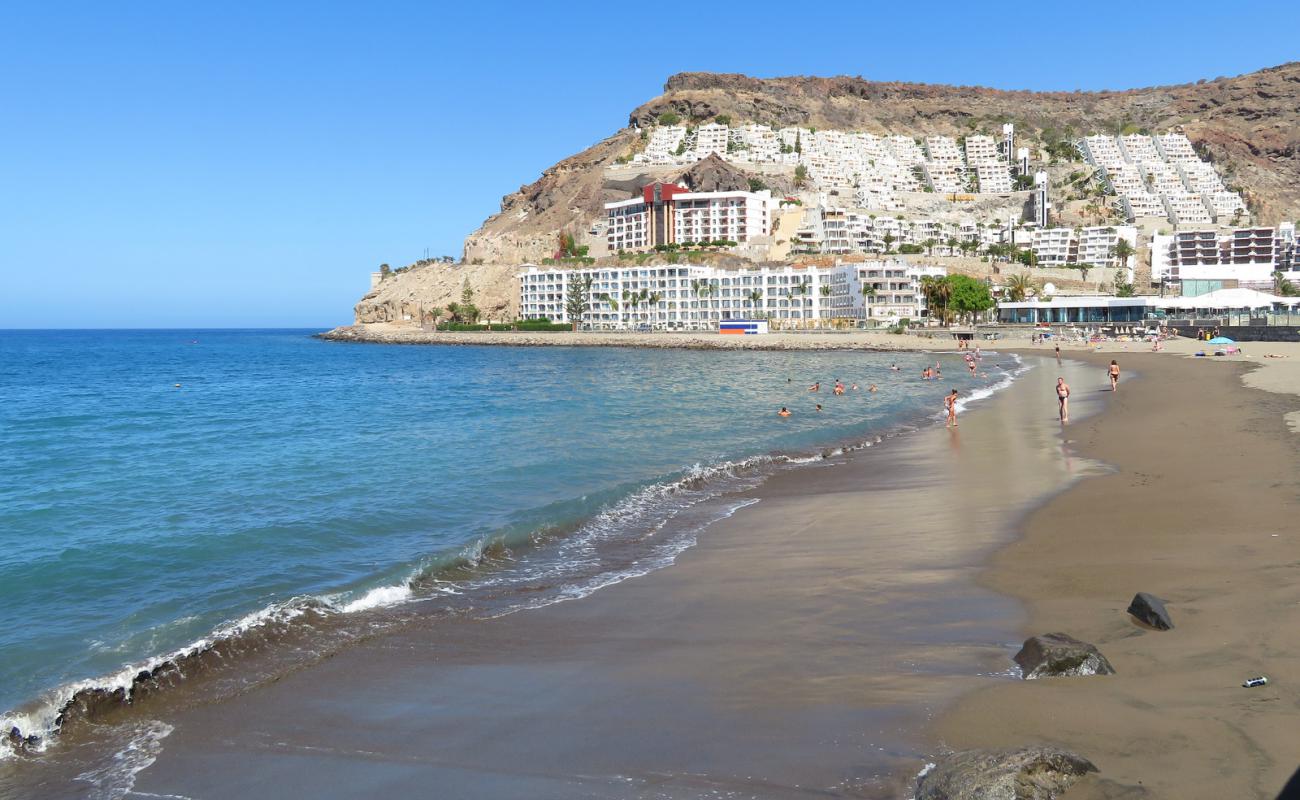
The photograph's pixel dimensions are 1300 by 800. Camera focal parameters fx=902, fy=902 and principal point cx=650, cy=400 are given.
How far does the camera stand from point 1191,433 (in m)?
20.3

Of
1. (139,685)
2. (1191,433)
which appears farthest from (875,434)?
(139,685)

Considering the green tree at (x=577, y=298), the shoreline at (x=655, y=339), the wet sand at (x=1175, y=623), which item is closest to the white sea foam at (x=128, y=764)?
the wet sand at (x=1175, y=623)

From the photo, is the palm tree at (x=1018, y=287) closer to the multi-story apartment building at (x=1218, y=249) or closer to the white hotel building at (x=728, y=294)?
the white hotel building at (x=728, y=294)

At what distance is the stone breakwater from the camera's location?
3317 inches

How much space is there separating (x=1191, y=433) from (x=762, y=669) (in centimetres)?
1709

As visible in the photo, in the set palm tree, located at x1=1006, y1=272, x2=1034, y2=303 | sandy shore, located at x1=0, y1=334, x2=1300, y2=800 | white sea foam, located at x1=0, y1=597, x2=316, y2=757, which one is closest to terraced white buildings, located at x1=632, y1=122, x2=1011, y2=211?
palm tree, located at x1=1006, y1=272, x2=1034, y2=303

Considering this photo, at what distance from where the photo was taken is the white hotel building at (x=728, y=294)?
104312mm

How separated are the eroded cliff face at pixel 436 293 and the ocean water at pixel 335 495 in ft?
328

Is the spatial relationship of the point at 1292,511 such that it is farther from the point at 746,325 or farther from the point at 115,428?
the point at 746,325

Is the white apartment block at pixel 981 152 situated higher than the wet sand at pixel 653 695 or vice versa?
the white apartment block at pixel 981 152

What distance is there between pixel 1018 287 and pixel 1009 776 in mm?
117295

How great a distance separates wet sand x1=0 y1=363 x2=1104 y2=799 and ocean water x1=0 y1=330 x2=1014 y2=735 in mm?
1493

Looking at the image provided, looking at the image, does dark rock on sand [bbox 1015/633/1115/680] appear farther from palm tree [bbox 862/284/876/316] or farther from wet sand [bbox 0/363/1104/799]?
palm tree [bbox 862/284/876/316]

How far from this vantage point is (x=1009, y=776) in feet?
16.5
